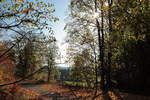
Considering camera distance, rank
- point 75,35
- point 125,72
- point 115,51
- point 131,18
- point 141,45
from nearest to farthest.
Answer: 1. point 131,18
2. point 115,51
3. point 141,45
4. point 75,35
5. point 125,72

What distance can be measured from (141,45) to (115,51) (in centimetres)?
334

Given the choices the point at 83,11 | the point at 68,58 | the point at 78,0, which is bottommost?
the point at 68,58

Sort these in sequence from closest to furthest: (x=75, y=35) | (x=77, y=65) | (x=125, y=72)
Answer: (x=75, y=35) → (x=125, y=72) → (x=77, y=65)

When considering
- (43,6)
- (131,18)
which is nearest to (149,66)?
(131,18)

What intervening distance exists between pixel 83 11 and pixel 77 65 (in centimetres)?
799

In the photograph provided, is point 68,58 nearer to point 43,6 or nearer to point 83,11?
point 83,11

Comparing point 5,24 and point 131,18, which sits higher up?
point 131,18

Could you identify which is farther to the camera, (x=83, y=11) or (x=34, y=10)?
(x=83, y=11)

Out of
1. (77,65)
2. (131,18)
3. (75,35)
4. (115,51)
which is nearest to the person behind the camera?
(131,18)

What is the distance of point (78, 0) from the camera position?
16.7m

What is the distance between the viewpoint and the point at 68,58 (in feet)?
72.2

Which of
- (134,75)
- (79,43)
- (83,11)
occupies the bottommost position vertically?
(134,75)

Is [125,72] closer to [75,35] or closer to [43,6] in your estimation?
[75,35]

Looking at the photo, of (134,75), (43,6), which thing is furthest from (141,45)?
(43,6)
